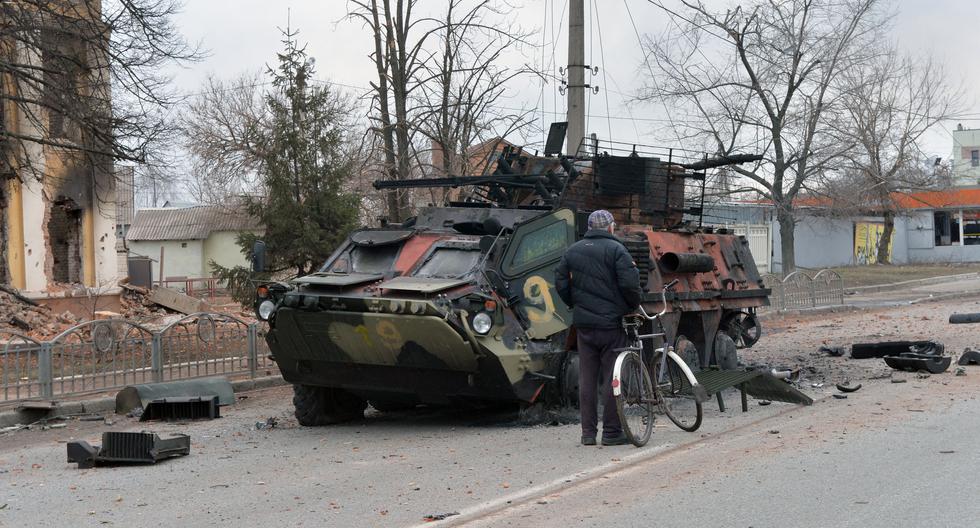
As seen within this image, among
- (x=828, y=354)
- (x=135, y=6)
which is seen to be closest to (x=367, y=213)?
(x=135, y=6)

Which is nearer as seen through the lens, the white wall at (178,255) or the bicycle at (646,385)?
the bicycle at (646,385)

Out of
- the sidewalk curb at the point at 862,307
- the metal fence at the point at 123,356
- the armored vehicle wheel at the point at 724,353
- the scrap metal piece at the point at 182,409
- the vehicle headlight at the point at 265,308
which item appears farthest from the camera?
the sidewalk curb at the point at 862,307

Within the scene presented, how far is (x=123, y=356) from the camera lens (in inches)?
558

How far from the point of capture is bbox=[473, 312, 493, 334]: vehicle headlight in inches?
400

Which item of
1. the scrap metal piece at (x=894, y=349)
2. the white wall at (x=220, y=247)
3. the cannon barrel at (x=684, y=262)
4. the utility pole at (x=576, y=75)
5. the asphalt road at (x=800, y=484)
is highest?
the utility pole at (x=576, y=75)

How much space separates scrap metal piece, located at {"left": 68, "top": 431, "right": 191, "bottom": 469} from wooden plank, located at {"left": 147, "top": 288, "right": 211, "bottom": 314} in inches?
730

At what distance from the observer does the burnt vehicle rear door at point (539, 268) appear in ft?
35.2

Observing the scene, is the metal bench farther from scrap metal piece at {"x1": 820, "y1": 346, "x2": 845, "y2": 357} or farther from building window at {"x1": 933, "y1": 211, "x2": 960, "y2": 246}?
building window at {"x1": 933, "y1": 211, "x2": 960, "y2": 246}

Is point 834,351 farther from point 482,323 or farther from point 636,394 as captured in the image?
point 482,323

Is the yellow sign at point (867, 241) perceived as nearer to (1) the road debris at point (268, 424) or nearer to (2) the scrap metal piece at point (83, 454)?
(1) the road debris at point (268, 424)

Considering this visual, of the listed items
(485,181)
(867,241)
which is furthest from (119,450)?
(867,241)

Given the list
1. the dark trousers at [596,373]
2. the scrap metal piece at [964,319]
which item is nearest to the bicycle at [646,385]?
the dark trousers at [596,373]

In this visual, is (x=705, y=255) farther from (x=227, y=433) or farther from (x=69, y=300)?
(x=69, y=300)

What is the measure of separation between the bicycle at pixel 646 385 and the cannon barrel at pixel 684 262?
2555 millimetres
